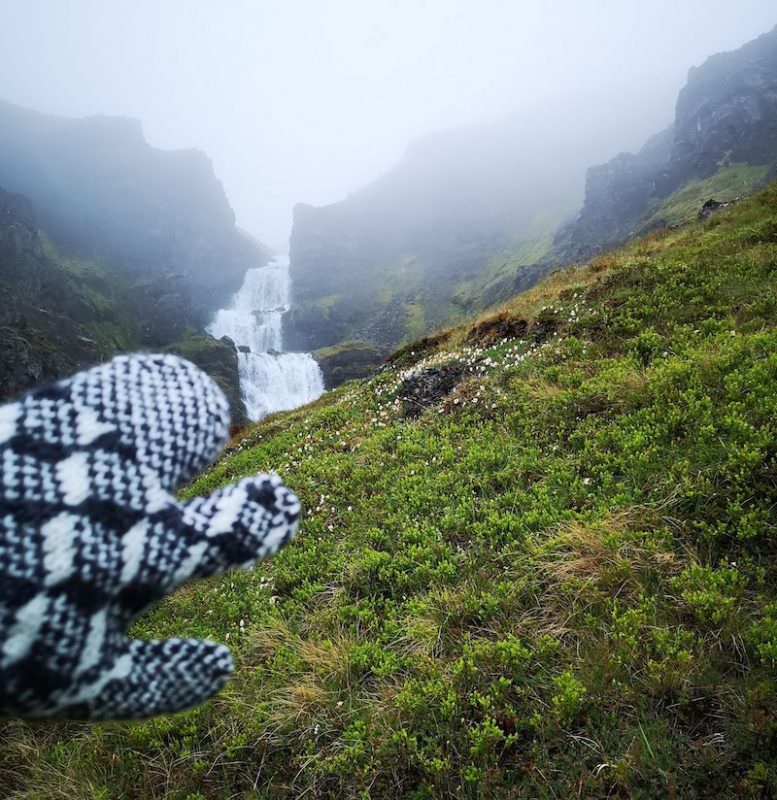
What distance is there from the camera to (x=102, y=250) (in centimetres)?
13925

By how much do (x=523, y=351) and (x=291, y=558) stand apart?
24.6 ft

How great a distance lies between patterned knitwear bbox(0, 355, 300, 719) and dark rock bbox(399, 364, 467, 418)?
347 inches

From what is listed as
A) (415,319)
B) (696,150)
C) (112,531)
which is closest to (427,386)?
(112,531)

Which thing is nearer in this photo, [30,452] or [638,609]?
[30,452]

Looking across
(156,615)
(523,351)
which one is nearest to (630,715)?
(156,615)

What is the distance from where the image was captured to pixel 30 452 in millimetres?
1467

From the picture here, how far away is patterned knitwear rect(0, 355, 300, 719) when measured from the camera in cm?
135

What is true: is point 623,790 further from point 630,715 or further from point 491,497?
point 491,497

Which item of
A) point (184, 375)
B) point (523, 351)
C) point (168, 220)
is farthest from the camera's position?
point (168, 220)

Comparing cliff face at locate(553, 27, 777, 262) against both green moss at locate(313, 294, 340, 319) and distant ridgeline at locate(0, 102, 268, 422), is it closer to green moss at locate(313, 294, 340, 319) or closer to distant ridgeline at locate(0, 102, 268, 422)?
green moss at locate(313, 294, 340, 319)

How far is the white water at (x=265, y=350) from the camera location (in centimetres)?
7000

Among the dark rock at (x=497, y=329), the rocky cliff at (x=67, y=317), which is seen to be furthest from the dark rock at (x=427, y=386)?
the rocky cliff at (x=67, y=317)

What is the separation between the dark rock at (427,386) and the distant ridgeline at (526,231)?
63.6m

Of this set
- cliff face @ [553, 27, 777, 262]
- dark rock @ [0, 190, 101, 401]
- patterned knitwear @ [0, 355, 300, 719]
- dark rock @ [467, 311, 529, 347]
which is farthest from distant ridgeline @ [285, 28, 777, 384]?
patterned knitwear @ [0, 355, 300, 719]
